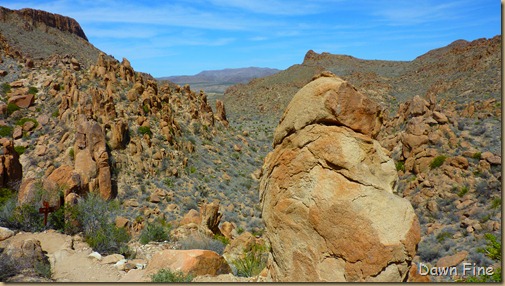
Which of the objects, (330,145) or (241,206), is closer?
(330,145)

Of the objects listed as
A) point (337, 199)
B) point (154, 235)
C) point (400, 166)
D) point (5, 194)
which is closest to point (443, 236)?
point (400, 166)

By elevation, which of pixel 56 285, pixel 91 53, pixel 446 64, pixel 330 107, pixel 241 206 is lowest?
pixel 241 206

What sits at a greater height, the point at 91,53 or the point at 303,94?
the point at 91,53

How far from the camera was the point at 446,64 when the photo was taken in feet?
220

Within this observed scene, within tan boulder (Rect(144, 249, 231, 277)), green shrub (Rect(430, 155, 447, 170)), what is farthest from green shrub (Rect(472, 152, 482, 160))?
tan boulder (Rect(144, 249, 231, 277))

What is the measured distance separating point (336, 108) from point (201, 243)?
844cm

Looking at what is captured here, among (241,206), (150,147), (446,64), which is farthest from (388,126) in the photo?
(446,64)

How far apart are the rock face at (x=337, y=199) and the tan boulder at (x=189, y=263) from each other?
2625 millimetres

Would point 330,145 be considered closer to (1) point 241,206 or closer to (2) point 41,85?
(1) point 241,206

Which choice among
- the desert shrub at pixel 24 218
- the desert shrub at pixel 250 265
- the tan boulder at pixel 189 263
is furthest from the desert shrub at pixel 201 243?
the desert shrub at pixel 24 218

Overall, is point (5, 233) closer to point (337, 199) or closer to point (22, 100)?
point (337, 199)

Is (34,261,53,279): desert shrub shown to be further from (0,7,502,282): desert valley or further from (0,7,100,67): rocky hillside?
(0,7,100,67): rocky hillside

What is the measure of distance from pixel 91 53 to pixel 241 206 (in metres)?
76.7

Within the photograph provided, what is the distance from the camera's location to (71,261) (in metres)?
10.4
